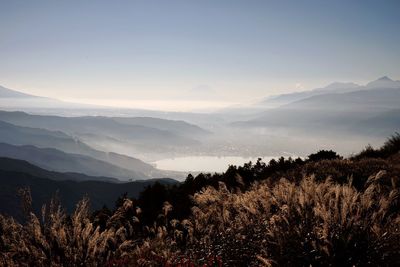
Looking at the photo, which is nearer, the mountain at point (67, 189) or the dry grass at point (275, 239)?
the dry grass at point (275, 239)

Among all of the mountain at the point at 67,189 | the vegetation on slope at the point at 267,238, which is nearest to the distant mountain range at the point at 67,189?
the mountain at the point at 67,189

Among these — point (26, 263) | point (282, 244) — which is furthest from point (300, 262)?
point (26, 263)

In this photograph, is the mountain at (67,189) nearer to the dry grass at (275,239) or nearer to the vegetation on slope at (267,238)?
the vegetation on slope at (267,238)

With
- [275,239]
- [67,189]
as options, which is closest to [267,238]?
[275,239]

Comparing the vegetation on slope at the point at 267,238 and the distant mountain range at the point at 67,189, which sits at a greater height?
the vegetation on slope at the point at 267,238

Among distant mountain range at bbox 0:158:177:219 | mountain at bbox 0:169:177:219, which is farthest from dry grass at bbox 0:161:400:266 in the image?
distant mountain range at bbox 0:158:177:219

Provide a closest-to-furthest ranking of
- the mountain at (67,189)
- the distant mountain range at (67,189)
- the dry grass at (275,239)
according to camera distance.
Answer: the dry grass at (275,239)
the mountain at (67,189)
the distant mountain range at (67,189)

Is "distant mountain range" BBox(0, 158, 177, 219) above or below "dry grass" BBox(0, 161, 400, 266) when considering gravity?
below

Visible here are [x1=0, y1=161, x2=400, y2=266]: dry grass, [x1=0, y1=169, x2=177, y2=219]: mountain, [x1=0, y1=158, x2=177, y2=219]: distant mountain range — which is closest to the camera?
[x1=0, y1=161, x2=400, y2=266]: dry grass

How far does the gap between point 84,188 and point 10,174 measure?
115ft

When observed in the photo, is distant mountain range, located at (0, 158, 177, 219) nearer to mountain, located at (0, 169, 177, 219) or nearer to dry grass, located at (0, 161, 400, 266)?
mountain, located at (0, 169, 177, 219)

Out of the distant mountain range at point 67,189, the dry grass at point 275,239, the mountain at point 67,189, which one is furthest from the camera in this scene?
the distant mountain range at point 67,189

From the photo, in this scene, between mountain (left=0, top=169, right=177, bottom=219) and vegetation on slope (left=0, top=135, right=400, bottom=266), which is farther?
mountain (left=0, top=169, right=177, bottom=219)

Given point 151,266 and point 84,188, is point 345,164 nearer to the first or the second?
point 151,266
